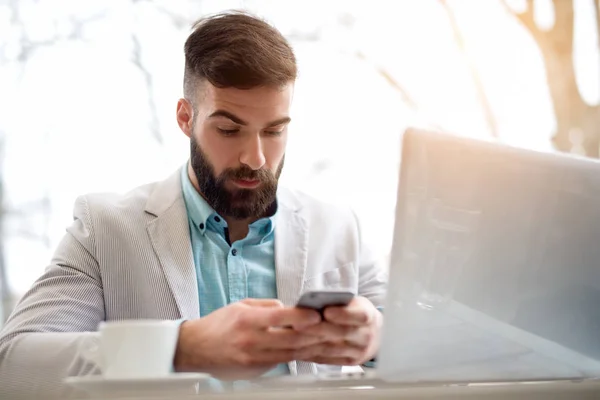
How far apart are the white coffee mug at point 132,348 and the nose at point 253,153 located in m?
0.88

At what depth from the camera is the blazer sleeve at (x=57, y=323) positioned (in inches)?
43.5

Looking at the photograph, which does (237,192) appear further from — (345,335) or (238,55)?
(345,335)

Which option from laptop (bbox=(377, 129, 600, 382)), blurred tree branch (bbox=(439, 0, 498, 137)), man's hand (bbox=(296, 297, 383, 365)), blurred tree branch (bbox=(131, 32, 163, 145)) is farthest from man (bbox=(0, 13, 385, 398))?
blurred tree branch (bbox=(439, 0, 498, 137))

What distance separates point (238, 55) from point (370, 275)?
68 centimetres

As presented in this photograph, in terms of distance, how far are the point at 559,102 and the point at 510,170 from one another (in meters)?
2.70

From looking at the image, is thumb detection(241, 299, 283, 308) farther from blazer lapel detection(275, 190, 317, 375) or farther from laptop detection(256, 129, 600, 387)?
blazer lapel detection(275, 190, 317, 375)

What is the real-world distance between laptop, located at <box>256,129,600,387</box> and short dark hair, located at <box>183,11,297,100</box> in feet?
3.05

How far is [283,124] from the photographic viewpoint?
170cm

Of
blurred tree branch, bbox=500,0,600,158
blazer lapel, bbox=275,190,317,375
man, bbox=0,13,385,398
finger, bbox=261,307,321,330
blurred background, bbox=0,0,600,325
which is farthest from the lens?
blurred tree branch, bbox=500,0,600,158

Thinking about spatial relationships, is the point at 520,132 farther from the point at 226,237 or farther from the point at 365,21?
the point at 226,237

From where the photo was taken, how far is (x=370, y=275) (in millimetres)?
1807

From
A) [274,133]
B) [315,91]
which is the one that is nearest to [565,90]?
[315,91]

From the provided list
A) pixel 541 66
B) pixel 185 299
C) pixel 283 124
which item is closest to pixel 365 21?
pixel 541 66

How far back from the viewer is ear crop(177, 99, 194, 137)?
1.85m
